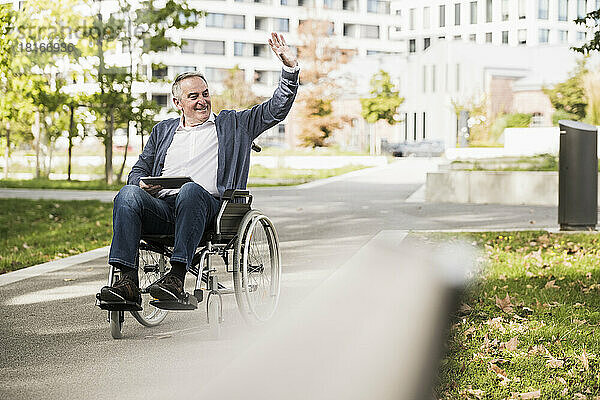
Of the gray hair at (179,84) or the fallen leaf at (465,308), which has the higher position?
the gray hair at (179,84)

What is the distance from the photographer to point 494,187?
1733cm

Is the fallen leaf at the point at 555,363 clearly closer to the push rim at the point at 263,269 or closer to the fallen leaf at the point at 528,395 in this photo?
the fallen leaf at the point at 528,395

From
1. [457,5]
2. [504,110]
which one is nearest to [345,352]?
[504,110]

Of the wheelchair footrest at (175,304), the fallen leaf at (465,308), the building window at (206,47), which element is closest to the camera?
the wheelchair footrest at (175,304)

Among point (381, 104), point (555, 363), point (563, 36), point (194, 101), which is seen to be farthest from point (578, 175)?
point (563, 36)

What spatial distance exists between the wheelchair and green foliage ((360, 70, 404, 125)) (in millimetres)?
49705

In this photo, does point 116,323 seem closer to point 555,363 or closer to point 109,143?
point 555,363

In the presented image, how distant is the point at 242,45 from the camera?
8588 centimetres

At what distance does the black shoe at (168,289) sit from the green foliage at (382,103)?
166 feet

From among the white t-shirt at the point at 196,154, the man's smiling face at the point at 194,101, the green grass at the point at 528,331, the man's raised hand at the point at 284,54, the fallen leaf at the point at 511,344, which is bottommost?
the green grass at the point at 528,331

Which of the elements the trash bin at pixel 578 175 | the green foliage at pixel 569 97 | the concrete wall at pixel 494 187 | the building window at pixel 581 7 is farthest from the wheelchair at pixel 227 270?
the building window at pixel 581 7

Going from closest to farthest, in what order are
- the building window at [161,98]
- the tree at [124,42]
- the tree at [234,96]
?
the tree at [124,42] < the tree at [234,96] < the building window at [161,98]

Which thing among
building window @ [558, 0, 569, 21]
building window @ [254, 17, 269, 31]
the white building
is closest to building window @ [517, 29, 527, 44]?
the white building

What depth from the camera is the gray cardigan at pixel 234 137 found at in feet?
18.7
